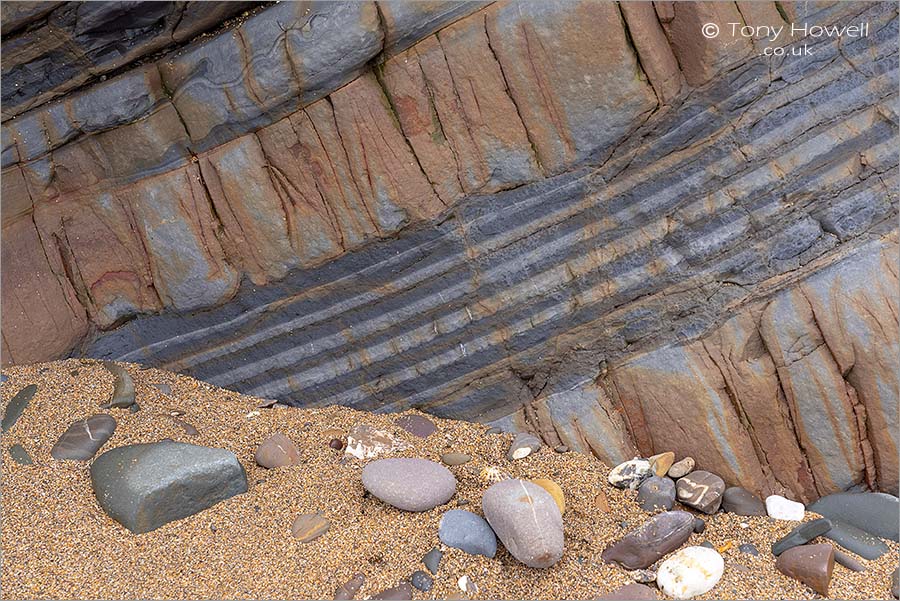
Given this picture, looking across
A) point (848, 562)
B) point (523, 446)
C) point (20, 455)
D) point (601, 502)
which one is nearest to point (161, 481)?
point (20, 455)

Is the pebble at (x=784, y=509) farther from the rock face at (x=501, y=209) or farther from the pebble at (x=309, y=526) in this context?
the pebble at (x=309, y=526)

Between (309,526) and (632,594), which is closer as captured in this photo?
(632,594)

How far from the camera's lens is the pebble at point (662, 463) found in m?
3.28

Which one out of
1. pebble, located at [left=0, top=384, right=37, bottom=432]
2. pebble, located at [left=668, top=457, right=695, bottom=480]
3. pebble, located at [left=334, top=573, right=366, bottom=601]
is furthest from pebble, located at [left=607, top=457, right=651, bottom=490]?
pebble, located at [left=0, top=384, right=37, bottom=432]

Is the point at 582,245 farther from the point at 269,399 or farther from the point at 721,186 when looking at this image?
the point at 269,399

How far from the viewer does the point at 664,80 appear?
3.17m

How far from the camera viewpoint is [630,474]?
3240mm

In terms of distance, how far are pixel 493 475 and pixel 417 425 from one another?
527mm

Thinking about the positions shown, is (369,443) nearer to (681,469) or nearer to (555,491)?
(555,491)

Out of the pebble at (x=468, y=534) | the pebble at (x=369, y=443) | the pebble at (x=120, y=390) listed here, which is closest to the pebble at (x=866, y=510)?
the pebble at (x=468, y=534)

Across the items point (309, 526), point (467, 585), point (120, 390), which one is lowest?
point (467, 585)

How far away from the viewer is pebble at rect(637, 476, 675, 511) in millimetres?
3125

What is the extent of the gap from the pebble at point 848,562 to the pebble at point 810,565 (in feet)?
0.23

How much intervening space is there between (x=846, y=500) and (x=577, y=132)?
1.89 m
